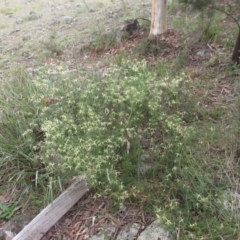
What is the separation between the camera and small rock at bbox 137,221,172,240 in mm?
2217

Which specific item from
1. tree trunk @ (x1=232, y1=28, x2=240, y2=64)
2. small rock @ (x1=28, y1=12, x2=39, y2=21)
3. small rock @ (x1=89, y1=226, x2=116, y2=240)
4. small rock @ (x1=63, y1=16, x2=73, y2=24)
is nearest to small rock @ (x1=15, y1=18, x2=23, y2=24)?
small rock @ (x1=28, y1=12, x2=39, y2=21)

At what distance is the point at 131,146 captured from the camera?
8.46ft

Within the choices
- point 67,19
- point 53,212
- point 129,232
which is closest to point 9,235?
point 53,212

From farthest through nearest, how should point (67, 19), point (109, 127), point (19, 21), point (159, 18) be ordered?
point (19, 21) < point (67, 19) < point (159, 18) < point (109, 127)

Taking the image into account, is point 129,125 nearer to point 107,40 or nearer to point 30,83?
point 30,83

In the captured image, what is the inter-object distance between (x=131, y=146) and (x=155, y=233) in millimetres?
640

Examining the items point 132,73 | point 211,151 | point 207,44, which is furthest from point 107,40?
point 211,151

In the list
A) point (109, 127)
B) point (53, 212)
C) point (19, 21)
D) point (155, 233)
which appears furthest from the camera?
point (19, 21)

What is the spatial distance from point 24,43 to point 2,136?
3972 millimetres

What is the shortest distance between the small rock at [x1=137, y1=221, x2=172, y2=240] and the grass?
0.06 m

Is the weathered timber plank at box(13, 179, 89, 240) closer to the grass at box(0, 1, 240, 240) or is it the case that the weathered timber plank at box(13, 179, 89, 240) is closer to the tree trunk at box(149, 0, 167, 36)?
the grass at box(0, 1, 240, 240)

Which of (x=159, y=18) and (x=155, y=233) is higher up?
(x=159, y=18)

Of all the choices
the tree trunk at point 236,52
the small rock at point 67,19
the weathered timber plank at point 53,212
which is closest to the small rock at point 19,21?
the small rock at point 67,19

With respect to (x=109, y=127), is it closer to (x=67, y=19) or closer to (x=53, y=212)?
(x=53, y=212)
